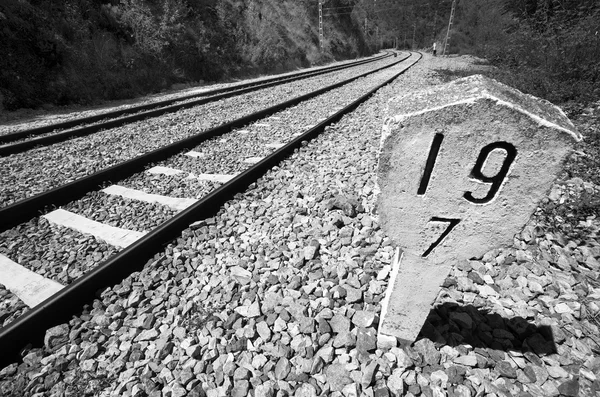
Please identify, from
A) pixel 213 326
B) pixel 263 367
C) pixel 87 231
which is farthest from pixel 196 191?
pixel 263 367

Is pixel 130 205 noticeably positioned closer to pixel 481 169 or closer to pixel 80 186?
pixel 80 186

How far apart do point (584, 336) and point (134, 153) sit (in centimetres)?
613

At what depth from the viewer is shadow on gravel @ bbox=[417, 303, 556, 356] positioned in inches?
71.8

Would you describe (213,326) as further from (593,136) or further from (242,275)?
(593,136)

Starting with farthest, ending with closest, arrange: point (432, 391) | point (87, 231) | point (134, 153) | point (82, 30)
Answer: point (82, 30), point (134, 153), point (87, 231), point (432, 391)

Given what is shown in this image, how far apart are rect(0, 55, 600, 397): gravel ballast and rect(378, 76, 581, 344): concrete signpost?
2.17 ft

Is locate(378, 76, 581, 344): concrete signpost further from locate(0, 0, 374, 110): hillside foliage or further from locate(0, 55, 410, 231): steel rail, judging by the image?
locate(0, 0, 374, 110): hillside foliage

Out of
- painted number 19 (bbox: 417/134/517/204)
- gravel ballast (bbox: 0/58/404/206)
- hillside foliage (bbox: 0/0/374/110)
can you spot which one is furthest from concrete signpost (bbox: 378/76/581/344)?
hillside foliage (bbox: 0/0/374/110)

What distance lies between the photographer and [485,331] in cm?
194

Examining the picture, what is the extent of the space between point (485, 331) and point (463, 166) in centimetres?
133

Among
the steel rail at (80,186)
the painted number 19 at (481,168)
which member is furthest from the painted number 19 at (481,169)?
the steel rail at (80,186)

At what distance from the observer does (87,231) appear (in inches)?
129

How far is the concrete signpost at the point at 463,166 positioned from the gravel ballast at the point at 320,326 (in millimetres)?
662

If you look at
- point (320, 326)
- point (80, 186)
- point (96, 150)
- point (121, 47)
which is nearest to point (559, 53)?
point (320, 326)
